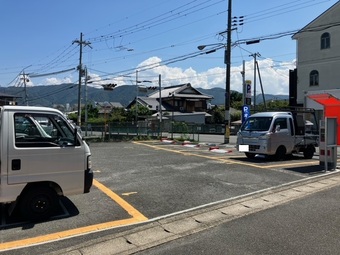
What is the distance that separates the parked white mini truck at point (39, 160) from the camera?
16.8 ft

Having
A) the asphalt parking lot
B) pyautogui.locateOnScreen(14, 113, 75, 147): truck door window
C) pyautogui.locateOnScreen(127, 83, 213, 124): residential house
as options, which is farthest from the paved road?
pyautogui.locateOnScreen(127, 83, 213, 124): residential house

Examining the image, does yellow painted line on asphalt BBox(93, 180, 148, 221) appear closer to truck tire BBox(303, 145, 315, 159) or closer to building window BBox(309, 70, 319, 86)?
truck tire BBox(303, 145, 315, 159)

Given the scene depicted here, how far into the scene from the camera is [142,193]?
24.3 feet

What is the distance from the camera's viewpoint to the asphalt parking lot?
4.90 meters

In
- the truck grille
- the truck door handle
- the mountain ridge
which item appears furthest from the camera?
the mountain ridge

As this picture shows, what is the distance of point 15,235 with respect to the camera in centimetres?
479

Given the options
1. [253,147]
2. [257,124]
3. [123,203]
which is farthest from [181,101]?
[123,203]

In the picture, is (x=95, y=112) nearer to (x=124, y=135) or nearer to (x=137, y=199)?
(x=124, y=135)

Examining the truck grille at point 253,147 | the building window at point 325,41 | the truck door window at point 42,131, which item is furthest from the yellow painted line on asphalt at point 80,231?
the building window at point 325,41

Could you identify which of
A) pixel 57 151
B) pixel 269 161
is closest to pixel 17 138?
pixel 57 151

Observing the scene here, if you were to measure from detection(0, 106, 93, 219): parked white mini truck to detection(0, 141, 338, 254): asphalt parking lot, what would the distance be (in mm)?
408

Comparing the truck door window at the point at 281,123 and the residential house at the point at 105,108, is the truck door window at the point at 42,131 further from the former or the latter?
the residential house at the point at 105,108

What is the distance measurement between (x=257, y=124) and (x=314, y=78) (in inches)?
959

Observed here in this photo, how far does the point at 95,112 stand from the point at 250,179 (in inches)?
2775
